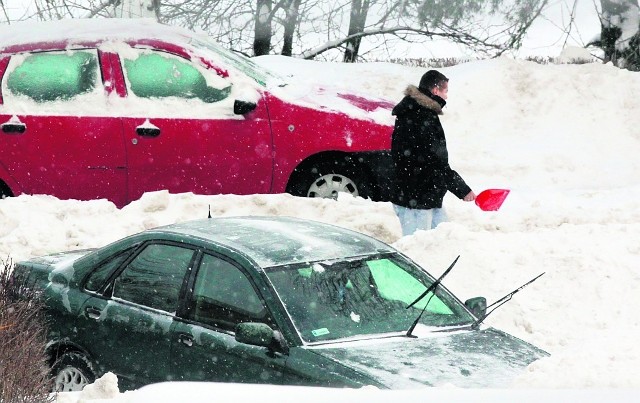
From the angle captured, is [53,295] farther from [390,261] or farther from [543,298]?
[543,298]

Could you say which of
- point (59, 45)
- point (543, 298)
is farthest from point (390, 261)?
point (59, 45)

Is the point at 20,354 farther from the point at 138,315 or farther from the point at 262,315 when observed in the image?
the point at 262,315

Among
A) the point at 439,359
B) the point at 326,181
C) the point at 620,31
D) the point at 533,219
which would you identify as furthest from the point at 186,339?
the point at 620,31

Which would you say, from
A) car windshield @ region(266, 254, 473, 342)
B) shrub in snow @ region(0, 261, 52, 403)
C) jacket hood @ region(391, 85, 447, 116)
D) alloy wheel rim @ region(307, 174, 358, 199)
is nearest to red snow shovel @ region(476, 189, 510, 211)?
jacket hood @ region(391, 85, 447, 116)

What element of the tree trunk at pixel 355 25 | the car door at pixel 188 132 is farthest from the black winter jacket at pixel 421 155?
the tree trunk at pixel 355 25

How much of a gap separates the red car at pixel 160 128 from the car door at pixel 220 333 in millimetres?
4276

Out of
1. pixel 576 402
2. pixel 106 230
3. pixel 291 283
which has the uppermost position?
pixel 576 402

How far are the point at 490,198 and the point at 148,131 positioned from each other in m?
2.97

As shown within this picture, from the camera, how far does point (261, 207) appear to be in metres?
11.2

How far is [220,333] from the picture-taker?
653cm

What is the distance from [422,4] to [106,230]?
12.4m

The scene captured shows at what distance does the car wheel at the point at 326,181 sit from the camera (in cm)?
1121

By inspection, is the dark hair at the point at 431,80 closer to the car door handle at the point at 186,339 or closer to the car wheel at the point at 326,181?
the car wheel at the point at 326,181

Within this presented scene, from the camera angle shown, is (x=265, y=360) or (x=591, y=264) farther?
(x=591, y=264)
